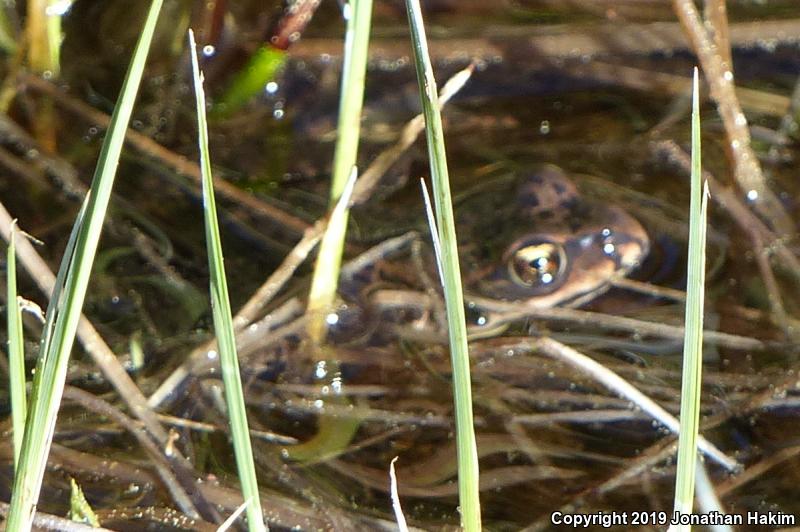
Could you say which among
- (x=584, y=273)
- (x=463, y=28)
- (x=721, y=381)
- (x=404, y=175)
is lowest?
(x=721, y=381)

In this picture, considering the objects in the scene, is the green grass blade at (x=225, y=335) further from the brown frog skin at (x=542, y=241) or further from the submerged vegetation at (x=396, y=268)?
the brown frog skin at (x=542, y=241)

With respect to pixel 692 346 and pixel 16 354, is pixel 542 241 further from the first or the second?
pixel 16 354

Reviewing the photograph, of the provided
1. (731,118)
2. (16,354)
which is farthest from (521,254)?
(16,354)

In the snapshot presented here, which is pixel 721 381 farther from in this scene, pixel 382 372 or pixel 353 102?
pixel 353 102

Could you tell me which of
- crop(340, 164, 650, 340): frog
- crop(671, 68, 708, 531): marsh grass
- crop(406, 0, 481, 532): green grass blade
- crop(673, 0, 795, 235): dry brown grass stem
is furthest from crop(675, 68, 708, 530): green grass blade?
crop(673, 0, 795, 235): dry brown grass stem

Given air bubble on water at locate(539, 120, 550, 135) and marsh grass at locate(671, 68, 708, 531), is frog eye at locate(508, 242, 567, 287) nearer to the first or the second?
air bubble on water at locate(539, 120, 550, 135)

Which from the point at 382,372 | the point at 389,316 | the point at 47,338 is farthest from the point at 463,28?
the point at 47,338

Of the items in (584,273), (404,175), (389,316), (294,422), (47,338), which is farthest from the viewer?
(404,175)
